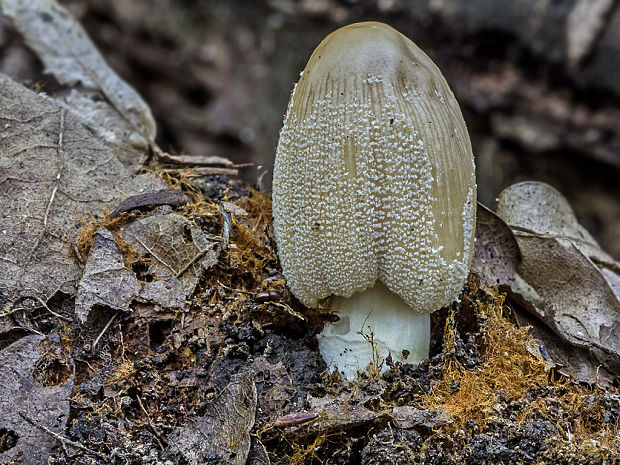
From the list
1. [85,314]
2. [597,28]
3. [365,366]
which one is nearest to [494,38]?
[597,28]

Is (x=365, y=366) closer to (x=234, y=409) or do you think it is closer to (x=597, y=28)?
(x=234, y=409)

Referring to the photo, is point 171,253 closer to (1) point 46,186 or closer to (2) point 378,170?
(1) point 46,186

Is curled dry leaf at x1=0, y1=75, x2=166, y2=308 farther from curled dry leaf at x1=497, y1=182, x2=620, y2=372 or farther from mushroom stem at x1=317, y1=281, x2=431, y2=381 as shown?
curled dry leaf at x1=497, y1=182, x2=620, y2=372

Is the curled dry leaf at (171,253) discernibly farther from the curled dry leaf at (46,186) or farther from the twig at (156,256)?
the curled dry leaf at (46,186)

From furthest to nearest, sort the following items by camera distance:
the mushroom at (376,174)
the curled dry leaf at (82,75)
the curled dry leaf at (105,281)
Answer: the curled dry leaf at (82,75) → the curled dry leaf at (105,281) → the mushroom at (376,174)

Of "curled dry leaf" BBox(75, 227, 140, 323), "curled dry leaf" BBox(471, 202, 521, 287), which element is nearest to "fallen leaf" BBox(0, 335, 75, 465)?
"curled dry leaf" BBox(75, 227, 140, 323)

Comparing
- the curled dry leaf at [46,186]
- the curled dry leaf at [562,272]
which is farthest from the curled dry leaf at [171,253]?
the curled dry leaf at [562,272]
